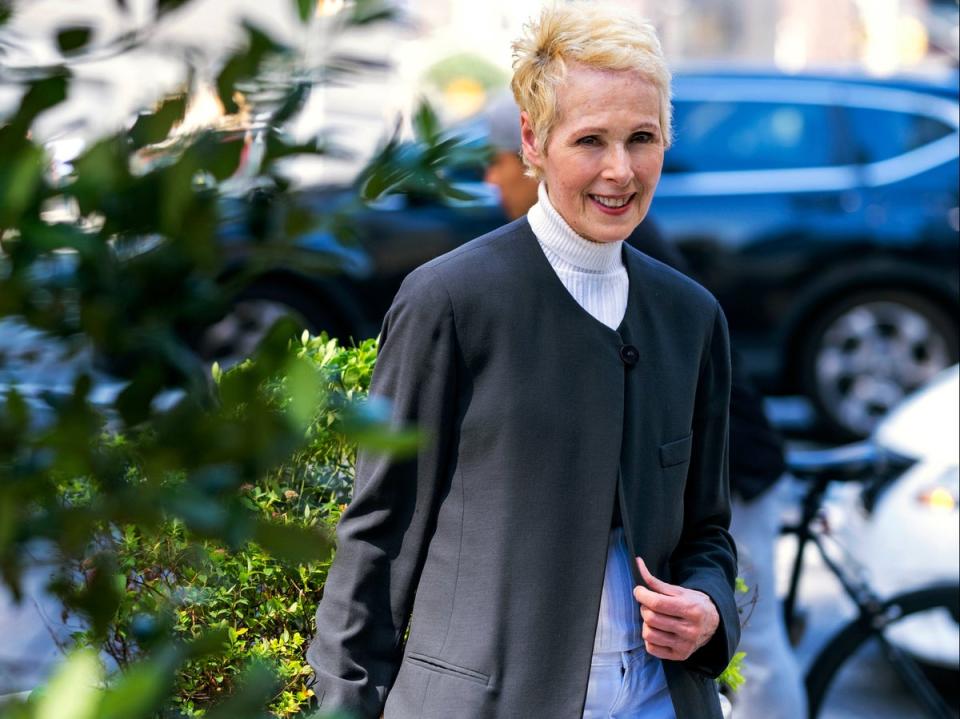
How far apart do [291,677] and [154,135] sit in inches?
58.6

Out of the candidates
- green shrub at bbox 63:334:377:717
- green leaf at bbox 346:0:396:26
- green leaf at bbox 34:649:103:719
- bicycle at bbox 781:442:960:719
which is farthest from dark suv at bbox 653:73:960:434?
green leaf at bbox 34:649:103:719

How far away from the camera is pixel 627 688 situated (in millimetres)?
2094

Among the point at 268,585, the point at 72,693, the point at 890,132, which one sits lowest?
the point at 890,132

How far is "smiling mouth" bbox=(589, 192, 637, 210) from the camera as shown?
213 cm

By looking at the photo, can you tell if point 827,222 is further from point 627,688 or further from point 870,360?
point 627,688

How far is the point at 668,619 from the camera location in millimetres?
2057

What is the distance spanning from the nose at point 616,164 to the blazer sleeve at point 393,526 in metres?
0.28

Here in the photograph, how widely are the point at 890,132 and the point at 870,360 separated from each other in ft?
4.30

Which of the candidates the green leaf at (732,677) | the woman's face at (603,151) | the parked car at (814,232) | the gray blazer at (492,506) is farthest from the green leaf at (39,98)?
the parked car at (814,232)

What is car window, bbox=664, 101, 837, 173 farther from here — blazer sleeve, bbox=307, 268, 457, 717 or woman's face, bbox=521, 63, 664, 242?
blazer sleeve, bbox=307, 268, 457, 717

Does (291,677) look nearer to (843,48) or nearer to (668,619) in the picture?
(668,619)

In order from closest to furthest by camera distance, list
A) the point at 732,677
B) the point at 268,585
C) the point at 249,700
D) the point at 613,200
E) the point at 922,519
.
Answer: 1. the point at 249,700
2. the point at 613,200
3. the point at 268,585
4. the point at 732,677
5. the point at 922,519

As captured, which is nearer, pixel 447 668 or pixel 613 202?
pixel 447 668

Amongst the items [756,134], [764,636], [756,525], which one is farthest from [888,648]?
[756,134]
